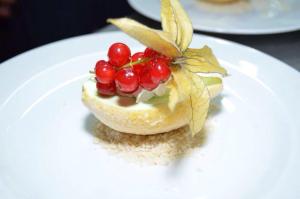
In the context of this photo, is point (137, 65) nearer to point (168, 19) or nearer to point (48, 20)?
point (168, 19)

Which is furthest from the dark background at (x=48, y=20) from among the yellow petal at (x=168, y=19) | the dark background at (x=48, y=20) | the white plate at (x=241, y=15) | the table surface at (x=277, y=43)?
the yellow petal at (x=168, y=19)

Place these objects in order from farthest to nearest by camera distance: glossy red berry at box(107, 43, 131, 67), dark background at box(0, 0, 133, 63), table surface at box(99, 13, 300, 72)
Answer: dark background at box(0, 0, 133, 63)
table surface at box(99, 13, 300, 72)
glossy red berry at box(107, 43, 131, 67)

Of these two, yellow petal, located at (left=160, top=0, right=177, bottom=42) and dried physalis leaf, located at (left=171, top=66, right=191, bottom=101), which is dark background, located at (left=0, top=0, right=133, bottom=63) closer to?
yellow petal, located at (left=160, top=0, right=177, bottom=42)

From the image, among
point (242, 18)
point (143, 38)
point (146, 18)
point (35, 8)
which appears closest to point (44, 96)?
point (143, 38)

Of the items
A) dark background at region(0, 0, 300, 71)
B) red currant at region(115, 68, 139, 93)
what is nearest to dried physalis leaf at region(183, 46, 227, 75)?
red currant at region(115, 68, 139, 93)

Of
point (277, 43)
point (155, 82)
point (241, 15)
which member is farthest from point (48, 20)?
point (155, 82)

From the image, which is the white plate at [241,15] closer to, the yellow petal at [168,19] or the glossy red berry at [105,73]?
the yellow petal at [168,19]
